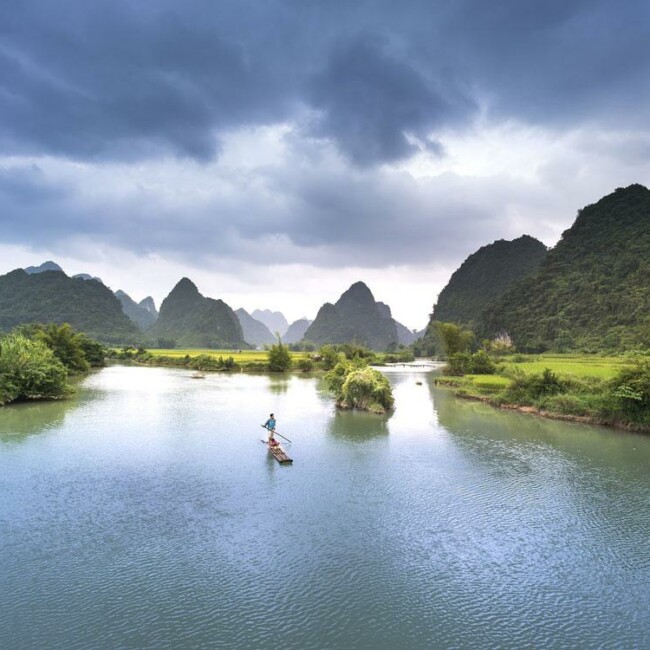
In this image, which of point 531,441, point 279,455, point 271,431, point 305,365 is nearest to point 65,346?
point 305,365

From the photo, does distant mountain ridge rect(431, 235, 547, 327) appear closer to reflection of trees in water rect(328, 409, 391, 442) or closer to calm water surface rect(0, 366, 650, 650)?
reflection of trees in water rect(328, 409, 391, 442)

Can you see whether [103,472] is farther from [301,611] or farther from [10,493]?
[301,611]

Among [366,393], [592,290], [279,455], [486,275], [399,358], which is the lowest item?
[279,455]

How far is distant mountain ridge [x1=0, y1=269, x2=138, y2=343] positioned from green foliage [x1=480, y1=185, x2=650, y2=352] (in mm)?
103542

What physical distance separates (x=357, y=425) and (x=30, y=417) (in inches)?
685

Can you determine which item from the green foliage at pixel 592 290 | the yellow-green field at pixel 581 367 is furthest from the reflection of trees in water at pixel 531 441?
the green foliage at pixel 592 290

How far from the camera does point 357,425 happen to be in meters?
24.1

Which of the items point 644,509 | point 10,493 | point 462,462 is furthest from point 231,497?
point 644,509

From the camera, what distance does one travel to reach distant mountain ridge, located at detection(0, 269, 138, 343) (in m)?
126

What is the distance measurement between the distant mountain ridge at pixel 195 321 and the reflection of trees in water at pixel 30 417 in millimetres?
118718

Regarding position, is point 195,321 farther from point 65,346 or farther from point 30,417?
point 30,417

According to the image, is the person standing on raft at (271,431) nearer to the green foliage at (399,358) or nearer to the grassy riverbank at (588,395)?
the grassy riverbank at (588,395)

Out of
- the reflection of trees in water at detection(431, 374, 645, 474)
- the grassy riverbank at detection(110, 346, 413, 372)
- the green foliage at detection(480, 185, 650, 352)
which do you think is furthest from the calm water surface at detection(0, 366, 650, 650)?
the green foliage at detection(480, 185, 650, 352)

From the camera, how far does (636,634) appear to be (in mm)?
7270
